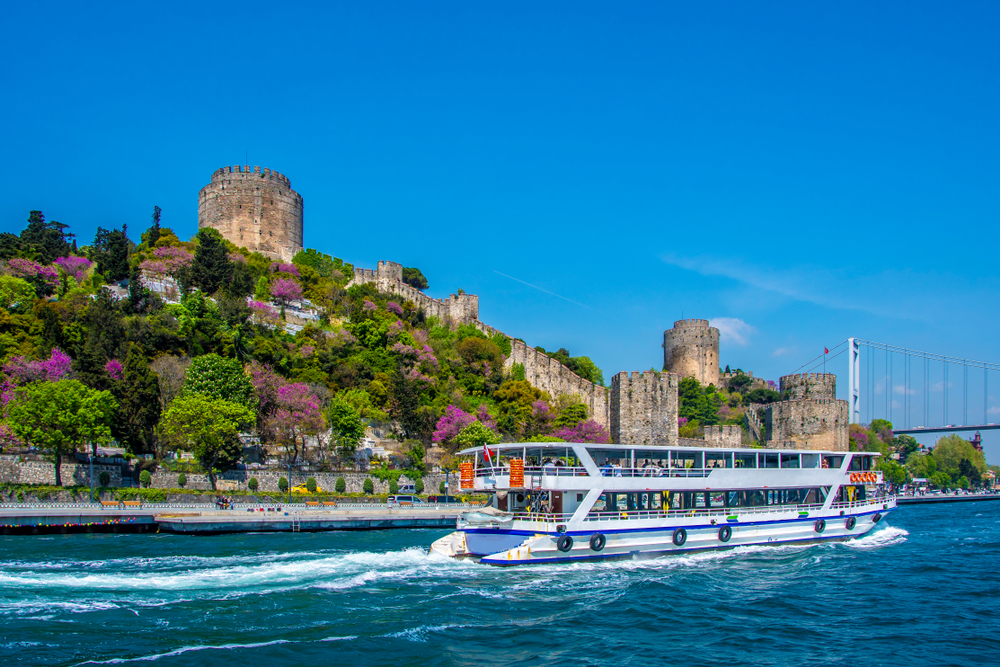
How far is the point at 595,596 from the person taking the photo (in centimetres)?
1892

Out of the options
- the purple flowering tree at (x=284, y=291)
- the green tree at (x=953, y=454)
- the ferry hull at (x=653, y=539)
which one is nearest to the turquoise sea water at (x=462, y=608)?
Answer: the ferry hull at (x=653, y=539)

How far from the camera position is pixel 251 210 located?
66.2m

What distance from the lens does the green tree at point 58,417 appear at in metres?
31.6

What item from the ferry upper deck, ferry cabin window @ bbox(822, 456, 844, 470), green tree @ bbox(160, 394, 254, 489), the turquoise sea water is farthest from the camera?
green tree @ bbox(160, 394, 254, 489)

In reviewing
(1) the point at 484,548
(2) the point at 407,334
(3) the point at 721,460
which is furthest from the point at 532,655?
(2) the point at 407,334

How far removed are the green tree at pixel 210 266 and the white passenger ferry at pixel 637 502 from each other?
3202 centimetres

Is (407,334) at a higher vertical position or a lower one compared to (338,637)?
higher

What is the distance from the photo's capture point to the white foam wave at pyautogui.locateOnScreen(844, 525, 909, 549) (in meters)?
30.1

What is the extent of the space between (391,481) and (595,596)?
899 inches

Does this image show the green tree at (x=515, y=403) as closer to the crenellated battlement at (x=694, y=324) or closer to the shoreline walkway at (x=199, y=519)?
the shoreline walkway at (x=199, y=519)

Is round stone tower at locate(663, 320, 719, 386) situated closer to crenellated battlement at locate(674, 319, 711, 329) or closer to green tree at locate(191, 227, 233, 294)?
crenellated battlement at locate(674, 319, 711, 329)

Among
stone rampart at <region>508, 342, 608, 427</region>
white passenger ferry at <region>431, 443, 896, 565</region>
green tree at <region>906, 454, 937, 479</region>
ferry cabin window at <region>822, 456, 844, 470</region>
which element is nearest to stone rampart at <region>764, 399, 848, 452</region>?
stone rampart at <region>508, 342, 608, 427</region>

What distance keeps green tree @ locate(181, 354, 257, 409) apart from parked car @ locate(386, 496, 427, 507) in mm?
8676

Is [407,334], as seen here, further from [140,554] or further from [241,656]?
[241,656]
